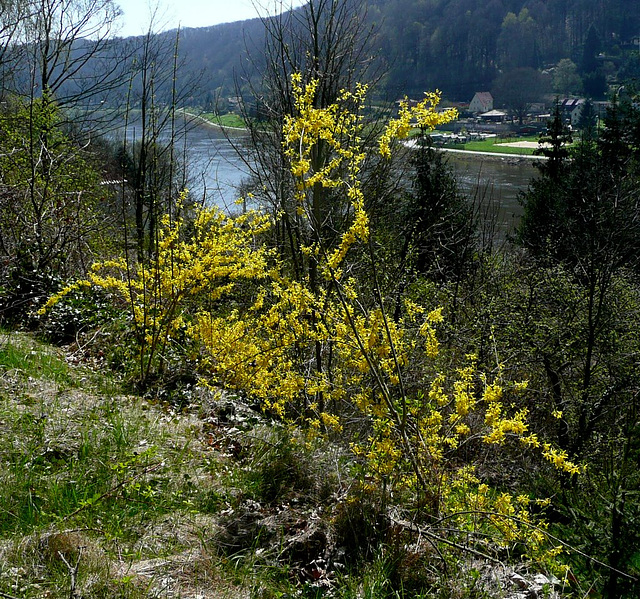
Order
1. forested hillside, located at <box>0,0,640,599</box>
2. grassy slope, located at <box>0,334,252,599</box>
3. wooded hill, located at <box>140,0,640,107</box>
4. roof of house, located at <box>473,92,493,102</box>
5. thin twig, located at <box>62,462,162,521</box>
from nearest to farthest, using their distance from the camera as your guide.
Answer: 1. grassy slope, located at <box>0,334,252,599</box>
2. thin twig, located at <box>62,462,162,521</box>
3. forested hillside, located at <box>0,0,640,599</box>
4. wooded hill, located at <box>140,0,640,107</box>
5. roof of house, located at <box>473,92,493,102</box>

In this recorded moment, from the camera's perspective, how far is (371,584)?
2709 millimetres

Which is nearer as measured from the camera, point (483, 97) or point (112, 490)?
point (112, 490)

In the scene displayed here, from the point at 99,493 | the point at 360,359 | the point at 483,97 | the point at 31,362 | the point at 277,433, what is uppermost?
the point at 483,97

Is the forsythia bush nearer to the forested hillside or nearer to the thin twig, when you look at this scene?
the forested hillside

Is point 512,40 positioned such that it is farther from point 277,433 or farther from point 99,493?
point 99,493

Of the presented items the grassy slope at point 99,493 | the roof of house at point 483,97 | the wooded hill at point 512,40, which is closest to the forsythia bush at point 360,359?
the grassy slope at point 99,493

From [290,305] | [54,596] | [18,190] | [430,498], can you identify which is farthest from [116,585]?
[18,190]

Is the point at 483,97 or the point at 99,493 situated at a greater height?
the point at 483,97

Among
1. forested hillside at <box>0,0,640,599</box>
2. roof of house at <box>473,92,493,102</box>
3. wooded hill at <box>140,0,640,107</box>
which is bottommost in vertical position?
forested hillside at <box>0,0,640,599</box>

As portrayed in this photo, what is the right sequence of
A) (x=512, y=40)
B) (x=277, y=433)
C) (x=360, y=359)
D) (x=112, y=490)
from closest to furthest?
(x=112, y=490)
(x=360, y=359)
(x=277, y=433)
(x=512, y=40)

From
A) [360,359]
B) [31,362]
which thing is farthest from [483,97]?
[360,359]

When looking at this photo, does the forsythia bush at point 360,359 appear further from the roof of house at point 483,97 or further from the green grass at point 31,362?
the roof of house at point 483,97

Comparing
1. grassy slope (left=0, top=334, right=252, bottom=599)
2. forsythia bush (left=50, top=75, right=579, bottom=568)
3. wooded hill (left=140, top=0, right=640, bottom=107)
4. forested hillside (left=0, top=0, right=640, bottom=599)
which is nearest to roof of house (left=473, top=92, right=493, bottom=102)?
wooded hill (left=140, top=0, right=640, bottom=107)

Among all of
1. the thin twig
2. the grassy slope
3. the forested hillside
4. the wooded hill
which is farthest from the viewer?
the wooded hill
